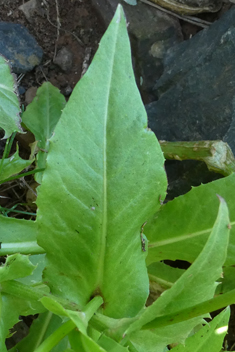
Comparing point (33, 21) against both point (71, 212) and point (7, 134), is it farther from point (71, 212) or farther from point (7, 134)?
point (71, 212)

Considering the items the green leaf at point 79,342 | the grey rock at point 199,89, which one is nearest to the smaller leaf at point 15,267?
the green leaf at point 79,342

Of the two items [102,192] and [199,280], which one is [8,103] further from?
[199,280]

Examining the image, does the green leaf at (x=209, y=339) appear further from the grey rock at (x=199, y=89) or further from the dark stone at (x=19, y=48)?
the dark stone at (x=19, y=48)

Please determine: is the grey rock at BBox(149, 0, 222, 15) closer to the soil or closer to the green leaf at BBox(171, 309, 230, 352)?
the soil

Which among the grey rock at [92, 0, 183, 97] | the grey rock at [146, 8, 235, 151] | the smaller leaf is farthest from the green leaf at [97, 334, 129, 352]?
the grey rock at [92, 0, 183, 97]

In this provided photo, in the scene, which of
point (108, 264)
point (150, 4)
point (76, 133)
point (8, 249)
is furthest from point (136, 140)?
point (150, 4)

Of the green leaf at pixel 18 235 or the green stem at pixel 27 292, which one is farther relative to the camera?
Result: the green leaf at pixel 18 235
